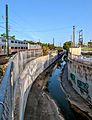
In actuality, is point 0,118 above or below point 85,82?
above

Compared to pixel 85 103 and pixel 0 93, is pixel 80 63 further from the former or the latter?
pixel 0 93

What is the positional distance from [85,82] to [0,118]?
3087 cm

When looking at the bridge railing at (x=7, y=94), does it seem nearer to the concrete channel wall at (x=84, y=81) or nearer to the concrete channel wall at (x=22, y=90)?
the concrete channel wall at (x=22, y=90)

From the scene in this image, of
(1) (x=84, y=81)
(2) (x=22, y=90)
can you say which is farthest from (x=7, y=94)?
(1) (x=84, y=81)

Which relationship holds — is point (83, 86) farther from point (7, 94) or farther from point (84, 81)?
point (7, 94)

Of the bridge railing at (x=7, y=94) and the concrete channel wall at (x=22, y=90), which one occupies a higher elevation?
the bridge railing at (x=7, y=94)

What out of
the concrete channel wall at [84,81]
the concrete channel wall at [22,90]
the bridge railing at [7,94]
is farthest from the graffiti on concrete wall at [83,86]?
the bridge railing at [7,94]

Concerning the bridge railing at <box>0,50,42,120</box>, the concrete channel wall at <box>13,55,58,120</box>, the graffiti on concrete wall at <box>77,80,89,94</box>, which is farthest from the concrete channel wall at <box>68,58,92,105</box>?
the bridge railing at <box>0,50,42,120</box>

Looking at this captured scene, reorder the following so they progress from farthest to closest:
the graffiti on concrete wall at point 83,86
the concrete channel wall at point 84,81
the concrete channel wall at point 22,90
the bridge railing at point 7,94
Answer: the graffiti on concrete wall at point 83,86 < the concrete channel wall at point 84,81 < the concrete channel wall at point 22,90 < the bridge railing at point 7,94

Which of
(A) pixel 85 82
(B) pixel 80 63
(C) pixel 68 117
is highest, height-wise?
(B) pixel 80 63

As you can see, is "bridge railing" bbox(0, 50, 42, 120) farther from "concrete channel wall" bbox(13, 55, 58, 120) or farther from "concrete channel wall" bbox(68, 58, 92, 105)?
"concrete channel wall" bbox(68, 58, 92, 105)

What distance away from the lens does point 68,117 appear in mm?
27312

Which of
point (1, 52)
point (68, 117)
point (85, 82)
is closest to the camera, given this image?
point (68, 117)

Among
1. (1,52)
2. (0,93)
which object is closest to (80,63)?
(1,52)
